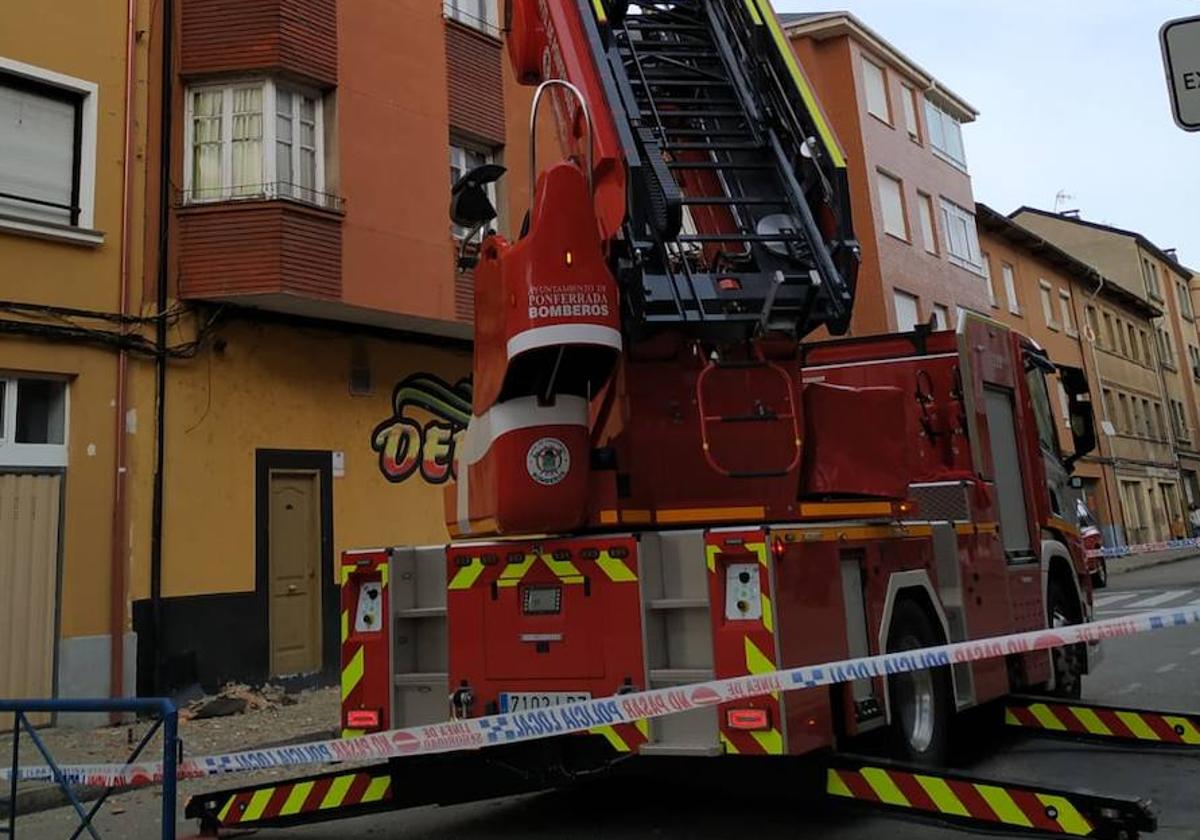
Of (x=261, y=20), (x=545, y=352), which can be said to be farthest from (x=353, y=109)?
(x=545, y=352)

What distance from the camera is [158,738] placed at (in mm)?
9461

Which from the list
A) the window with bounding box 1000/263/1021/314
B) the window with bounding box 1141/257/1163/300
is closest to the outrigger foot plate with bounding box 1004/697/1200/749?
the window with bounding box 1000/263/1021/314

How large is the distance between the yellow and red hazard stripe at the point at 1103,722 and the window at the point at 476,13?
36.9 feet

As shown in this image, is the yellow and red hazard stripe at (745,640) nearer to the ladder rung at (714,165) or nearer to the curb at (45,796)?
the ladder rung at (714,165)

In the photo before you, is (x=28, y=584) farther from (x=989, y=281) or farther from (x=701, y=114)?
(x=989, y=281)

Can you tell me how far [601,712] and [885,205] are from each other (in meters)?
23.1

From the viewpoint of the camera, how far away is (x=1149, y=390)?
150ft

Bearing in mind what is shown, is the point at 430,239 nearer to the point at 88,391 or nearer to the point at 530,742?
A: the point at 88,391

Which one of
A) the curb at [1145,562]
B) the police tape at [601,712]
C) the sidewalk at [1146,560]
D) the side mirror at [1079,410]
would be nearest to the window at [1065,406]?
the side mirror at [1079,410]

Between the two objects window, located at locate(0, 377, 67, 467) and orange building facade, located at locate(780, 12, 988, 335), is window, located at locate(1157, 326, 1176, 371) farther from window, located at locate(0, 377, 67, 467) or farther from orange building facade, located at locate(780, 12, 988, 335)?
window, located at locate(0, 377, 67, 467)

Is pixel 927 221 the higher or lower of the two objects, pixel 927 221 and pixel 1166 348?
the lower

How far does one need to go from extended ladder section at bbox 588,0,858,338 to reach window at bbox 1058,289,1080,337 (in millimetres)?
35347

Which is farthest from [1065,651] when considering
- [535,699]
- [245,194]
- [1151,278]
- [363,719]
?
[1151,278]

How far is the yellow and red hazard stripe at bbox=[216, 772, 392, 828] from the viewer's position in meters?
5.48
